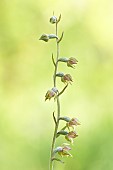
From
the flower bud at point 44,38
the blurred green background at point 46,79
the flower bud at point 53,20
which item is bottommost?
the flower bud at point 44,38

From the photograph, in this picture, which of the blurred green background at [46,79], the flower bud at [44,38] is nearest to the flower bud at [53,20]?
the flower bud at [44,38]

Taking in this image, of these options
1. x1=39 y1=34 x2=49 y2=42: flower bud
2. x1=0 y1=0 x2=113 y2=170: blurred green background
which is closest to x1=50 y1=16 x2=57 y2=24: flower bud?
x1=39 y1=34 x2=49 y2=42: flower bud

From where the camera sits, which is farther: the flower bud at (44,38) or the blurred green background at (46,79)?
the blurred green background at (46,79)

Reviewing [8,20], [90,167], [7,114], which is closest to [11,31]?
[8,20]

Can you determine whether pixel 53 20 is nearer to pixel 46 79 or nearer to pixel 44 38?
pixel 44 38

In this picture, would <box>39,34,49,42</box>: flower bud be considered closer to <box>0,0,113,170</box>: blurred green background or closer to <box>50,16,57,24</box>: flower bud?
<box>50,16,57,24</box>: flower bud

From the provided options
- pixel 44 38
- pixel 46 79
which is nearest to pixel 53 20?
pixel 44 38

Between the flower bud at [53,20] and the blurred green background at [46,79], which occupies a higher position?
the blurred green background at [46,79]

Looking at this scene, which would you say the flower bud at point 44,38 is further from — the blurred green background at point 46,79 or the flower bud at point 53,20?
the blurred green background at point 46,79
